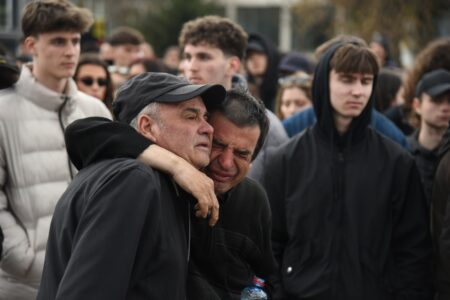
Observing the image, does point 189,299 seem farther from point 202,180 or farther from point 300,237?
point 300,237

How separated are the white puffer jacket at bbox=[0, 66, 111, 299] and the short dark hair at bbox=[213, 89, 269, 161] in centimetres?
172

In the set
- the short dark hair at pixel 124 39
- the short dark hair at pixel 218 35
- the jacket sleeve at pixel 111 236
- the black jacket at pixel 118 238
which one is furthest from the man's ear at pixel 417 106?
the short dark hair at pixel 124 39

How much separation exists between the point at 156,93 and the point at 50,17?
2431mm

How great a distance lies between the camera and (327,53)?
517 centimetres

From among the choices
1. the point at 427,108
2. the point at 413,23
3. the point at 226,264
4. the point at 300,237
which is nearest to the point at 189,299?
the point at 226,264

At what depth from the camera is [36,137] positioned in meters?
4.88

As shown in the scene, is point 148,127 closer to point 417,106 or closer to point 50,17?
point 50,17

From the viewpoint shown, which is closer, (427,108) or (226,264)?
(226,264)

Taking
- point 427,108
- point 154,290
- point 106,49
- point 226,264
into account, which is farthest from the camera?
point 106,49

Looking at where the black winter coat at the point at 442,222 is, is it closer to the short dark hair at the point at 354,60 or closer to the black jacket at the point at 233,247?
the short dark hair at the point at 354,60

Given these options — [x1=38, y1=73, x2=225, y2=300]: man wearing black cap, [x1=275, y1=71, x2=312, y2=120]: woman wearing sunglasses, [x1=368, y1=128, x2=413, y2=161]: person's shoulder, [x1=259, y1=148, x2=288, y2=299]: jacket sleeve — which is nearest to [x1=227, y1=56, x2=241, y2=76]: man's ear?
[x1=259, y1=148, x2=288, y2=299]: jacket sleeve

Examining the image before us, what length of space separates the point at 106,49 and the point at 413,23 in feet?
42.9

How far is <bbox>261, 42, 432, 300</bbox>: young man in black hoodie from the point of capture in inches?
183

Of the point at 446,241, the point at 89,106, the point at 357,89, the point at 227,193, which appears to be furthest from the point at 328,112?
the point at 89,106
